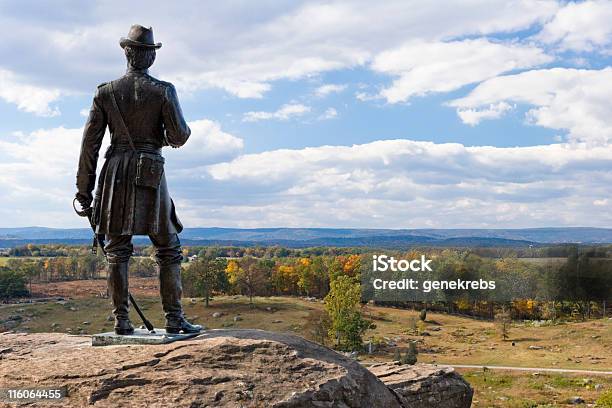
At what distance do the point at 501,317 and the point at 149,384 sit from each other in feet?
217

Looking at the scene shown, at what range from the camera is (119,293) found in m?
9.84

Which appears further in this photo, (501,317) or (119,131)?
(501,317)

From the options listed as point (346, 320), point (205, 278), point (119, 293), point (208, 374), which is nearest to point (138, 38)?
point (119, 293)

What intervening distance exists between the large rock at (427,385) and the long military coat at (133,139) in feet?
17.5

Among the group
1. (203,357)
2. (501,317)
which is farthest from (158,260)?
(501,317)

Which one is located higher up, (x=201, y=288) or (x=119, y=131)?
(x=119, y=131)

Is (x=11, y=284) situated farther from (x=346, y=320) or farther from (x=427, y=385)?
(x=427, y=385)

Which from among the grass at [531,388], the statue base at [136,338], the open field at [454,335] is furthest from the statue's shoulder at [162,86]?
the grass at [531,388]

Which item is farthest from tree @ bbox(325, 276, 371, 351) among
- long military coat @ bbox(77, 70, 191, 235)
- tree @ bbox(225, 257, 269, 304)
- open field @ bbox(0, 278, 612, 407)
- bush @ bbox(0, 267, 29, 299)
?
bush @ bbox(0, 267, 29, 299)

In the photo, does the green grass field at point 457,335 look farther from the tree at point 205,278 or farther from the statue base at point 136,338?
the statue base at point 136,338

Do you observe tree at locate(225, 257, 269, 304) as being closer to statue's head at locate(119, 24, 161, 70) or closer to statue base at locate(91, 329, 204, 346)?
statue base at locate(91, 329, 204, 346)

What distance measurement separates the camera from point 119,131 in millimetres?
9664

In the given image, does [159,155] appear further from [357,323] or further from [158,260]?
[357,323]

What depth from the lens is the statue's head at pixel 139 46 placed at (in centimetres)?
960
